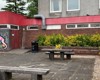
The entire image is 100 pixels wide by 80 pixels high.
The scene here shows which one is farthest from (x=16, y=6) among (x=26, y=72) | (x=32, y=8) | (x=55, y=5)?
(x=26, y=72)

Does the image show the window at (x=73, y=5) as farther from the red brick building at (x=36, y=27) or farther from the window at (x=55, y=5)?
the red brick building at (x=36, y=27)

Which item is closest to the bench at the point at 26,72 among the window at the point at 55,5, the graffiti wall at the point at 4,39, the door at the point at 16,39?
the graffiti wall at the point at 4,39

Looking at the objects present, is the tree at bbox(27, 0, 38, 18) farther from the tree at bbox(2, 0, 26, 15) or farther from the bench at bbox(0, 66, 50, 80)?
the bench at bbox(0, 66, 50, 80)

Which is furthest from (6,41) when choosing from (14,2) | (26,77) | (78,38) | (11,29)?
(14,2)

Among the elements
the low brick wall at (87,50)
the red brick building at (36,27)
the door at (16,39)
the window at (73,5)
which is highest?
the window at (73,5)

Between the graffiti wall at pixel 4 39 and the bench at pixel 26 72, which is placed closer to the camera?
the bench at pixel 26 72

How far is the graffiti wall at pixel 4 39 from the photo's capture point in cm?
2077

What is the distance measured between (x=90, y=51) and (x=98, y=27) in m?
3.09

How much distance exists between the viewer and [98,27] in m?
20.3

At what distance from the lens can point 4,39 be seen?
20875mm

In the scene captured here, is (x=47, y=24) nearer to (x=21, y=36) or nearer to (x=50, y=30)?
(x=50, y=30)

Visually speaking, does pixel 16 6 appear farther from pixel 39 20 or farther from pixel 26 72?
pixel 26 72

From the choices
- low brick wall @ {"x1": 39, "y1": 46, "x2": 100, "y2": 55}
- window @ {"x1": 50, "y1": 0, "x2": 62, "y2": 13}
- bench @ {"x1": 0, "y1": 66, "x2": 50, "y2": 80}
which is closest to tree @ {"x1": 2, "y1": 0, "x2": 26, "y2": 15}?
window @ {"x1": 50, "y1": 0, "x2": 62, "y2": 13}

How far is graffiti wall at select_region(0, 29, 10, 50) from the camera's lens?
68.1 feet
